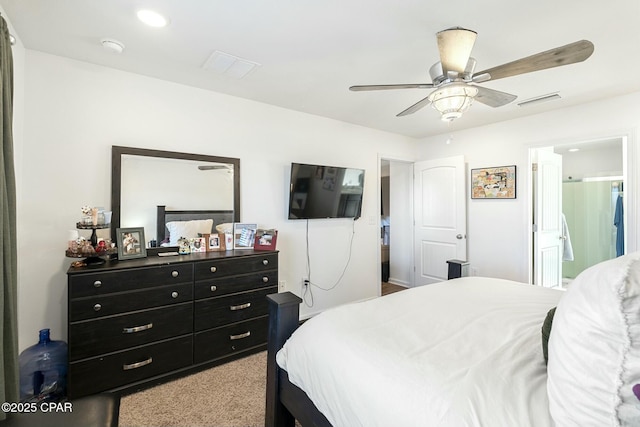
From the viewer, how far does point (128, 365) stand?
202 centimetres

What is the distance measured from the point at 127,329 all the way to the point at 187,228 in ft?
3.16

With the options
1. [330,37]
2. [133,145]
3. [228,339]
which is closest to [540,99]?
[330,37]

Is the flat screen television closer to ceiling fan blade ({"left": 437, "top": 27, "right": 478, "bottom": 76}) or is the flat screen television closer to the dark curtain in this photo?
ceiling fan blade ({"left": 437, "top": 27, "right": 478, "bottom": 76})

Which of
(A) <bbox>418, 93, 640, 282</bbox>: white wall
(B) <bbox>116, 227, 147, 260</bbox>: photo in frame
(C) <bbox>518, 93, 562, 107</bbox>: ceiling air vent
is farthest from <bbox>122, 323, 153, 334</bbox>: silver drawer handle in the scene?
(C) <bbox>518, 93, 562, 107</bbox>: ceiling air vent

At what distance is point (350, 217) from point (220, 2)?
269 cm

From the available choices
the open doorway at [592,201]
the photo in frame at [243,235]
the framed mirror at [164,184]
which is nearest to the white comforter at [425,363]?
the photo in frame at [243,235]

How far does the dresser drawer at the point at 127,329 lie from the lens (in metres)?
1.87

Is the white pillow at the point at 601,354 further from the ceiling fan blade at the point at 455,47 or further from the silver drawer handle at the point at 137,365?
the silver drawer handle at the point at 137,365

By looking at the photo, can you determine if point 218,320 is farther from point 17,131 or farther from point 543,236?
point 543,236

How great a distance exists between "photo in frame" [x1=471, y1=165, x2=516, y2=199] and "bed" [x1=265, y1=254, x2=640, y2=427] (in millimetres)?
2227

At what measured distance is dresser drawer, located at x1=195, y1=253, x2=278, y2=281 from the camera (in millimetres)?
2326

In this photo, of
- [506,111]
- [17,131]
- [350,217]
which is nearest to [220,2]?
[17,131]

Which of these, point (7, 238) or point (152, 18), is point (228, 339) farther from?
point (152, 18)

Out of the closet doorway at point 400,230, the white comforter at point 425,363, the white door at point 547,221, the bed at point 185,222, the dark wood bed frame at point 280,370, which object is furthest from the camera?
the closet doorway at point 400,230
